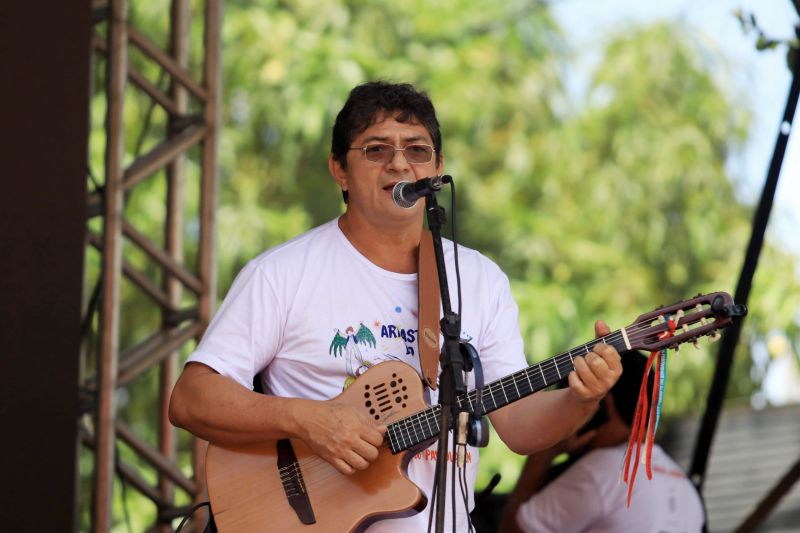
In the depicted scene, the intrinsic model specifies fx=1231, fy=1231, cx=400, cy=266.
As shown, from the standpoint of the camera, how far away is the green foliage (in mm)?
10703

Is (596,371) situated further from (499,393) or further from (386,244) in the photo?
(386,244)

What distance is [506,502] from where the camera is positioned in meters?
5.02

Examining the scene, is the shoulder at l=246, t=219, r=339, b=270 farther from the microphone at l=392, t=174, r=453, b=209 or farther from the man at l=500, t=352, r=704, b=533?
the man at l=500, t=352, r=704, b=533

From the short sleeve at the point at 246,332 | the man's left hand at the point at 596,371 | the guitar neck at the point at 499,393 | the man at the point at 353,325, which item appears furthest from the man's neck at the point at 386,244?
the man's left hand at the point at 596,371

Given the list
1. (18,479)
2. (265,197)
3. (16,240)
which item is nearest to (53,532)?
(18,479)

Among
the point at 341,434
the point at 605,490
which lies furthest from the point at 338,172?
the point at 605,490

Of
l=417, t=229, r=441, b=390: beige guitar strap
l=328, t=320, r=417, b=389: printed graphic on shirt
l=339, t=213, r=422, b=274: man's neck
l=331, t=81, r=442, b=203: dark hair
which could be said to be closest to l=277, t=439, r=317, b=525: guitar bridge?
l=328, t=320, r=417, b=389: printed graphic on shirt

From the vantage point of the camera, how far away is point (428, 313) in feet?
10.2

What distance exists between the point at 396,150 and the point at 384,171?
6 cm

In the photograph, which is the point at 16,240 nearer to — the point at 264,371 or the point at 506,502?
the point at 264,371

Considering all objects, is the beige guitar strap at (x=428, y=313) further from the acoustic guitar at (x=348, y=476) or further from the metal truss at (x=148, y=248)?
the metal truss at (x=148, y=248)

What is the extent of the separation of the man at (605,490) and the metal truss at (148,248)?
51.4 inches

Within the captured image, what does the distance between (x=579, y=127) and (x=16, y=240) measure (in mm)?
8974

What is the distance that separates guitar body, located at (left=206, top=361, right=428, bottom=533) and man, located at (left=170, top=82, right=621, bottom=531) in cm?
6
